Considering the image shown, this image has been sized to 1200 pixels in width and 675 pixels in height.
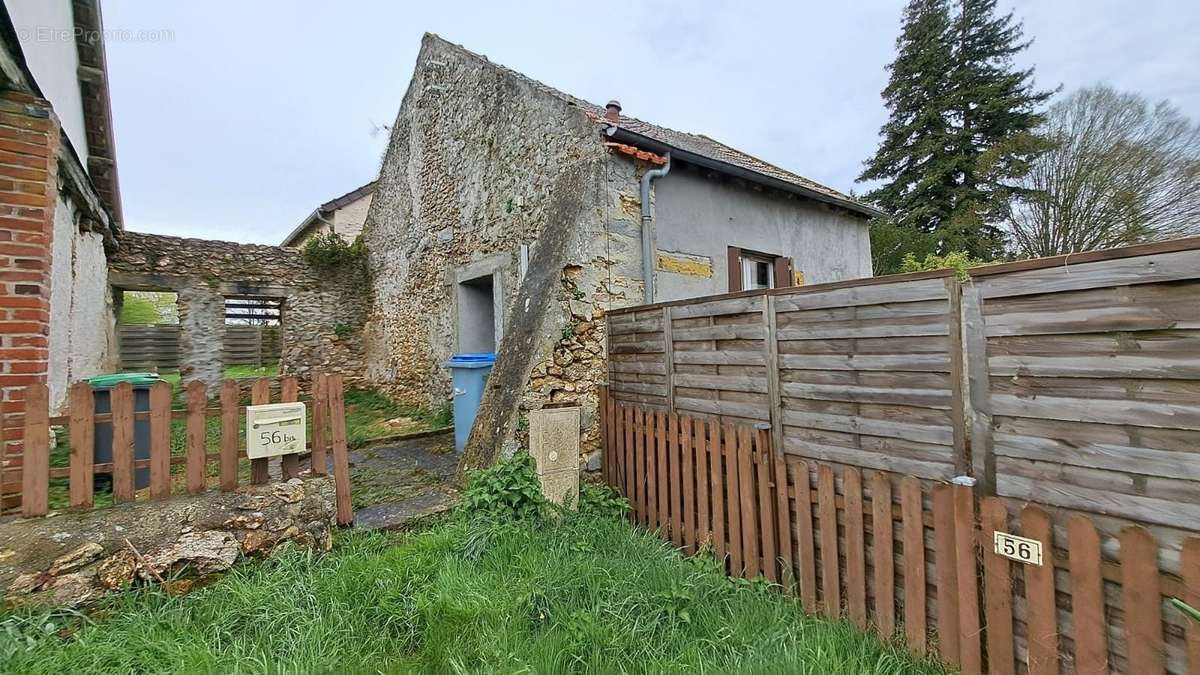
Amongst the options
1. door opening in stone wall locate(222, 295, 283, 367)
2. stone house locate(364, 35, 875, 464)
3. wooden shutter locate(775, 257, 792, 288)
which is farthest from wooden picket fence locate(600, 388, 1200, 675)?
door opening in stone wall locate(222, 295, 283, 367)

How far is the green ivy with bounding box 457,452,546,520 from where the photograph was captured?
140 inches

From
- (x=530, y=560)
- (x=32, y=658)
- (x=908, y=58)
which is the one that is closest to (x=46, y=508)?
(x=32, y=658)

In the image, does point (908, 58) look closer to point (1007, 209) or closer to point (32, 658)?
point (1007, 209)

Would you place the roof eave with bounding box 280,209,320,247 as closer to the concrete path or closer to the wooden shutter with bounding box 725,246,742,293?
the concrete path

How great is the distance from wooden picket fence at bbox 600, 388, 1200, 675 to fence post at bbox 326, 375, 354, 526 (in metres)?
2.51

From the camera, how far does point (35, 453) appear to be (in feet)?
8.39

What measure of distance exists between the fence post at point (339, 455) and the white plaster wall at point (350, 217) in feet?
49.0

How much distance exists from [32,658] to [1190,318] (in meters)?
4.79

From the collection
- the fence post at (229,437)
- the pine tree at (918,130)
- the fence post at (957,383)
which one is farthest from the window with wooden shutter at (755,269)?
the pine tree at (918,130)

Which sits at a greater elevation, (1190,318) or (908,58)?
(908,58)

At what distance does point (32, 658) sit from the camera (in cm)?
202

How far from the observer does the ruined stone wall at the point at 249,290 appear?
965 cm

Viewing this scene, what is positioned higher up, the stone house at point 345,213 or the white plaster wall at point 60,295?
the stone house at point 345,213

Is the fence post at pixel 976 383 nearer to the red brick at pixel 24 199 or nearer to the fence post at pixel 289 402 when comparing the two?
the fence post at pixel 289 402
